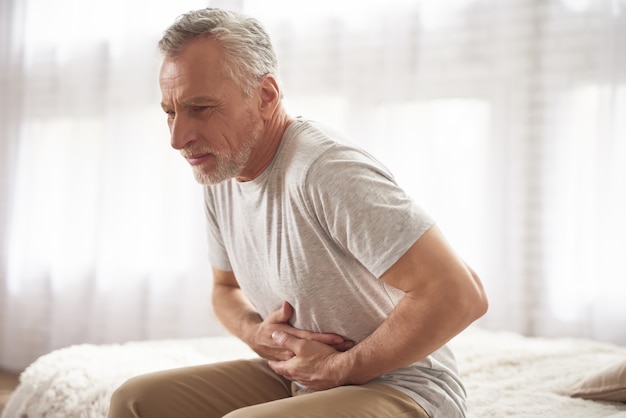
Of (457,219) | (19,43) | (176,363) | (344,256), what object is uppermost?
(19,43)

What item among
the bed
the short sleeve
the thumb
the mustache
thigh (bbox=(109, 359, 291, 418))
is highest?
the mustache

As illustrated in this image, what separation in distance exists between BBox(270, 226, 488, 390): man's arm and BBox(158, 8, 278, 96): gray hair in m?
0.51

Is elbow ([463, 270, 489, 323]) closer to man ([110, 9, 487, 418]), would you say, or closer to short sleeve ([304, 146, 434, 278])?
man ([110, 9, 487, 418])

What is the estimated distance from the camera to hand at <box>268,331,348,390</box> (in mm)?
1229

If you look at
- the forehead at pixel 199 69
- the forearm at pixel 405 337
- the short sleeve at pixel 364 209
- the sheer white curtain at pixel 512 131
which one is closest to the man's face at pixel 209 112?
the forehead at pixel 199 69

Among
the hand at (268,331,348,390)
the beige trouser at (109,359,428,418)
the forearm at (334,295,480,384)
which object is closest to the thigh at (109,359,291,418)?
the beige trouser at (109,359,428,418)

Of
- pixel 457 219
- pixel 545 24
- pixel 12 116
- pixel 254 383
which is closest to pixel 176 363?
pixel 254 383

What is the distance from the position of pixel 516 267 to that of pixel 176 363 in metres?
1.58

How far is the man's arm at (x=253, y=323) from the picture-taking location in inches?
50.3

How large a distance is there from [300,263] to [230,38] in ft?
1.54

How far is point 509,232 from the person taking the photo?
2.94m

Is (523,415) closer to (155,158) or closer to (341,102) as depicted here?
(341,102)

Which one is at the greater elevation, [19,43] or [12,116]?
[19,43]

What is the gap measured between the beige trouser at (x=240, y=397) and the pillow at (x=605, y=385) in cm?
70
